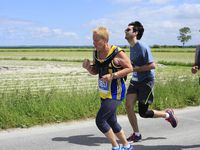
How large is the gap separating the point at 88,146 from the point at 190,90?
578cm

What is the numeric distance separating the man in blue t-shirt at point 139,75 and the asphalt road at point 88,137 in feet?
1.48

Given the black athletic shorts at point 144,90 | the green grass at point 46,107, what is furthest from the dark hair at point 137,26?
the green grass at point 46,107

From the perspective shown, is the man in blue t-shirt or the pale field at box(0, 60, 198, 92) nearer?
the man in blue t-shirt

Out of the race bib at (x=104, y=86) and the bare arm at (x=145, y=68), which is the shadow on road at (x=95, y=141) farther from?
the race bib at (x=104, y=86)

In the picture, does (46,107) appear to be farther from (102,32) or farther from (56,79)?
(56,79)

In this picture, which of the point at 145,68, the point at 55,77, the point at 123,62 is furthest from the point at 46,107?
the point at 55,77

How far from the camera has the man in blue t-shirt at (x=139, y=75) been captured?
6480 millimetres

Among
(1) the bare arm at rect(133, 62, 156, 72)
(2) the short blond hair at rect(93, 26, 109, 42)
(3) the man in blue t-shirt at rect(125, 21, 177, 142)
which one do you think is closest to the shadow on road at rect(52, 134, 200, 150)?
(3) the man in blue t-shirt at rect(125, 21, 177, 142)

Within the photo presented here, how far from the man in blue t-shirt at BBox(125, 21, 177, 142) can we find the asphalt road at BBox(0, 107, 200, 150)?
1.48ft

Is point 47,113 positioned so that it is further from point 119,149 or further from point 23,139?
point 119,149

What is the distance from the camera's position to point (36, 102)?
8.46m

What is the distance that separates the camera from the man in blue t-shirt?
21.3ft

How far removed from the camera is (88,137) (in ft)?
23.1

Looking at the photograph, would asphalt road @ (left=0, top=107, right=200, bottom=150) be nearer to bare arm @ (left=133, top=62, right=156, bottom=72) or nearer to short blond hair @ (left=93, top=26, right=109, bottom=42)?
bare arm @ (left=133, top=62, right=156, bottom=72)
